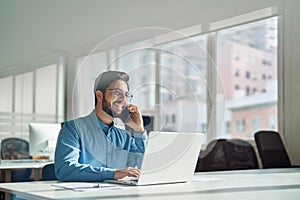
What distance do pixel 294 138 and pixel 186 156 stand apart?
9.94 ft

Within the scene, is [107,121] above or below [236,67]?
below

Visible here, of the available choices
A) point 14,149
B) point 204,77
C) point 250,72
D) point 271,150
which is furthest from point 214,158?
point 14,149

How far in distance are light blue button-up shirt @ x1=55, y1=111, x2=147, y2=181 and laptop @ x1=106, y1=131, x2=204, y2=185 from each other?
47 mm

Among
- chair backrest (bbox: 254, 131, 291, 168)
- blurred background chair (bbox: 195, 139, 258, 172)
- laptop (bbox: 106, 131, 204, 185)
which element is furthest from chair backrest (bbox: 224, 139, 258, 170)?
laptop (bbox: 106, 131, 204, 185)

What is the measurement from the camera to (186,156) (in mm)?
1738

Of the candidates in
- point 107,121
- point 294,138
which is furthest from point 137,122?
point 294,138

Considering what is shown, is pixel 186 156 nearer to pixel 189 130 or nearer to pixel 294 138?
pixel 189 130

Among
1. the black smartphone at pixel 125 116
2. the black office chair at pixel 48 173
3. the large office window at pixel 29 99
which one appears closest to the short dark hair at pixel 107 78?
the black smartphone at pixel 125 116

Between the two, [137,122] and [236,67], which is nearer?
[137,122]

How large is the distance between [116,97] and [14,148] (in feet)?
13.7

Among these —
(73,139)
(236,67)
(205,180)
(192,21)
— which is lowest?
(205,180)

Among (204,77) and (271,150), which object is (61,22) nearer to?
(204,77)

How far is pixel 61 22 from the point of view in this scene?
627 cm

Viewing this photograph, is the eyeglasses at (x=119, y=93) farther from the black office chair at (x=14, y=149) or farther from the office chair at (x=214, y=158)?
the black office chair at (x=14, y=149)
